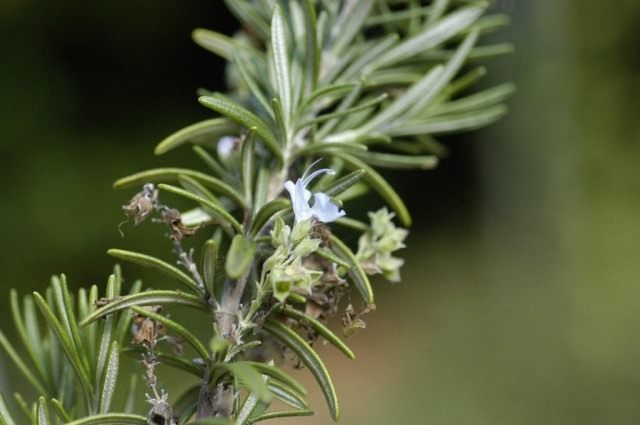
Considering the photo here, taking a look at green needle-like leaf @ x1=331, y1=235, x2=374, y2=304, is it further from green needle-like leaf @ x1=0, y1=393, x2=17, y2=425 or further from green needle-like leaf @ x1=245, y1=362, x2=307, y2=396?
green needle-like leaf @ x1=0, y1=393, x2=17, y2=425

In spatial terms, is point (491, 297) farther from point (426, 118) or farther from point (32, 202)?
point (426, 118)

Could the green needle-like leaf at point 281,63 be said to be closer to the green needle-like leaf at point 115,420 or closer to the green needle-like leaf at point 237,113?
the green needle-like leaf at point 237,113

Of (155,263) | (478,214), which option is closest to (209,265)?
(155,263)

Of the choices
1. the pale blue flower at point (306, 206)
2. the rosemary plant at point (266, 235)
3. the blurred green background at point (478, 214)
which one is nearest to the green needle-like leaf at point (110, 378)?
the rosemary plant at point (266, 235)

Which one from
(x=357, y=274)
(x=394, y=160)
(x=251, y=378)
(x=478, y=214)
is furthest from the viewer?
(x=478, y=214)

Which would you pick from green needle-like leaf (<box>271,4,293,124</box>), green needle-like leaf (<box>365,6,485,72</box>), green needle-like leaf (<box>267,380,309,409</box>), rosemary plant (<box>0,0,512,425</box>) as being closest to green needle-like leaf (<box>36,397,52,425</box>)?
rosemary plant (<box>0,0,512,425</box>)

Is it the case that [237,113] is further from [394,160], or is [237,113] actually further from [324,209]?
[394,160]

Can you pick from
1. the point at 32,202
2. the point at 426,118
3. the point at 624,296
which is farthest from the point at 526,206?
the point at 426,118
